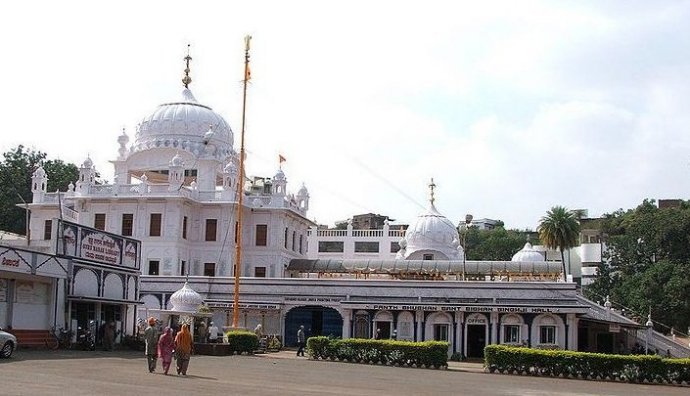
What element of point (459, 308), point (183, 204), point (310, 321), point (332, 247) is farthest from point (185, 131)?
point (332, 247)

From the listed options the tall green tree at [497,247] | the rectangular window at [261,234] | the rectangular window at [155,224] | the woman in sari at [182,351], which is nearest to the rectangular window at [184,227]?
the rectangular window at [155,224]

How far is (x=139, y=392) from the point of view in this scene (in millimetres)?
18703

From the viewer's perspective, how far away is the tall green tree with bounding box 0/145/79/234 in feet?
263

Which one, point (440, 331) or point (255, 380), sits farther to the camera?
point (440, 331)

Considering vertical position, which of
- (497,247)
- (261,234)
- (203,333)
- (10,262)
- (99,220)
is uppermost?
(497,247)

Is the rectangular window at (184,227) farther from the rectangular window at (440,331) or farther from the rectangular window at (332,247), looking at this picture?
the rectangular window at (332,247)

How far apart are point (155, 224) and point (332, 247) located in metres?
42.6

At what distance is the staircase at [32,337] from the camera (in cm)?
3369

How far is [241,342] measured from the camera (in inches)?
1542

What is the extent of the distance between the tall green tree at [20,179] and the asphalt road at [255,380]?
4975cm

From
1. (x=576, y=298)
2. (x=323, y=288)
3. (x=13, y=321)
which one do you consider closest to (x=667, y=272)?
(x=576, y=298)

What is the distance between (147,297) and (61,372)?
30544 millimetres

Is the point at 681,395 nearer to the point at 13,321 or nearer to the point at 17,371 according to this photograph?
the point at 17,371

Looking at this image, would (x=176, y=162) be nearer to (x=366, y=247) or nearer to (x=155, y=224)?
(x=155, y=224)
